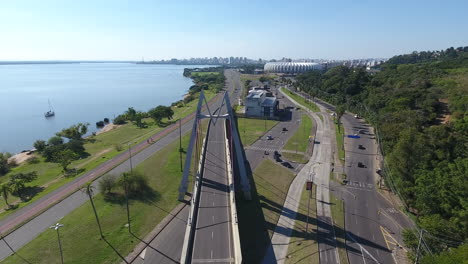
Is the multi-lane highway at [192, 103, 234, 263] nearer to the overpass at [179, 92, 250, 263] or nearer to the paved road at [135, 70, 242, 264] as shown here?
the overpass at [179, 92, 250, 263]

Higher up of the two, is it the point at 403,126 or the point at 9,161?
the point at 403,126

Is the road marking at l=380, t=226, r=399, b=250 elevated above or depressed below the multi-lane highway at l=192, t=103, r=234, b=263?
below

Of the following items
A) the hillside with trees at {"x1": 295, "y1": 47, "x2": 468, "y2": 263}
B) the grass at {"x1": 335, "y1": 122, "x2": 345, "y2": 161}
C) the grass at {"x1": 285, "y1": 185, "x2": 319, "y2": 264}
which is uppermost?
the hillside with trees at {"x1": 295, "y1": 47, "x2": 468, "y2": 263}

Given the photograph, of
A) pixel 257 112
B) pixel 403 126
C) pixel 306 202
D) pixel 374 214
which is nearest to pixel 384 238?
pixel 374 214

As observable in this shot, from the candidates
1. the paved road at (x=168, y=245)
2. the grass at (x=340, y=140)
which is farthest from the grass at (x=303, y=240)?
the grass at (x=340, y=140)

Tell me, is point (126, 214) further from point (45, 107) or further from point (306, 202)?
point (45, 107)

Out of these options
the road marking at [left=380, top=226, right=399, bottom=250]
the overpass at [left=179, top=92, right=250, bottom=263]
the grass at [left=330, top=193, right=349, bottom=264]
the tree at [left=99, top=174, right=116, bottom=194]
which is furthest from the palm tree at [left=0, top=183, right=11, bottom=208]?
the road marking at [left=380, top=226, right=399, bottom=250]

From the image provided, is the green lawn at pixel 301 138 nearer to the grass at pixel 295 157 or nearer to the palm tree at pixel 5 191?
the grass at pixel 295 157

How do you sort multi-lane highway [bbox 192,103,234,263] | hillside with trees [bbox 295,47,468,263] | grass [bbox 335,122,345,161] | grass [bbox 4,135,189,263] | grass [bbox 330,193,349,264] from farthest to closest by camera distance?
grass [bbox 335,122,345,161], grass [bbox 330,193,349,264], hillside with trees [bbox 295,47,468,263], grass [bbox 4,135,189,263], multi-lane highway [bbox 192,103,234,263]
